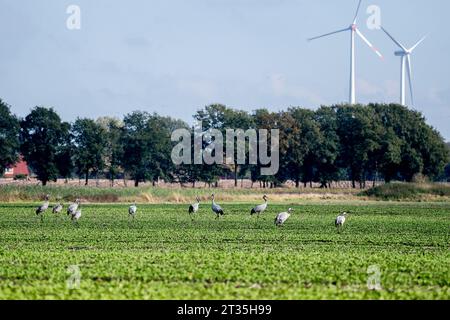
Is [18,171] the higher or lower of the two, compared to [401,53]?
lower

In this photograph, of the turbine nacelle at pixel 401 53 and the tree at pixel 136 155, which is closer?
the turbine nacelle at pixel 401 53

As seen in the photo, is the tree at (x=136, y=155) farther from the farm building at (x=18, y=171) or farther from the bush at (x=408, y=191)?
the farm building at (x=18, y=171)

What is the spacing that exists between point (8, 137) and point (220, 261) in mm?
100045

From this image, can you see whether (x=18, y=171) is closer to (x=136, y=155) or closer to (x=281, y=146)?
(x=136, y=155)

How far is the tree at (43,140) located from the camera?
124438 millimetres

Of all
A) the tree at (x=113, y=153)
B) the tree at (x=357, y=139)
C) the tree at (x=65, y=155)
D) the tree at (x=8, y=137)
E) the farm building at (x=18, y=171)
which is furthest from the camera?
the farm building at (x=18, y=171)

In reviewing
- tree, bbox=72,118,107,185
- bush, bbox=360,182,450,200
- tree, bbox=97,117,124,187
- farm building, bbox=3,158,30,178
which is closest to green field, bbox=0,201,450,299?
bush, bbox=360,182,450,200

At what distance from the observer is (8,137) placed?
122938 millimetres

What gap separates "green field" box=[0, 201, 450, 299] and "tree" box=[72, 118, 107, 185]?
263 feet

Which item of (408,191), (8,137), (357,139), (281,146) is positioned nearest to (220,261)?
(408,191)

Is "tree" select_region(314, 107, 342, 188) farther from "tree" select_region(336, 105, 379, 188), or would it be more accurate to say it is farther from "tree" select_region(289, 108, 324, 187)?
"tree" select_region(336, 105, 379, 188)

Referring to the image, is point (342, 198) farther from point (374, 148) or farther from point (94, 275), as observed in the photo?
point (94, 275)

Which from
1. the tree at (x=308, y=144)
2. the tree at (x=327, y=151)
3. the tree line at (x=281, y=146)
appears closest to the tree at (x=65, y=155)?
the tree line at (x=281, y=146)

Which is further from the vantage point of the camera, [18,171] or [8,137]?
[18,171]
